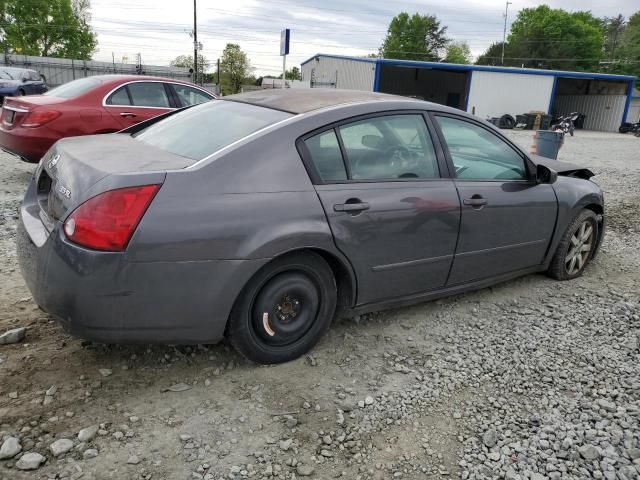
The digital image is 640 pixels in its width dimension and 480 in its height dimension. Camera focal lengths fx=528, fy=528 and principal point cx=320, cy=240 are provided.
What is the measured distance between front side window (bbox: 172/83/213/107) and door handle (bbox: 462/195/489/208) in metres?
5.92

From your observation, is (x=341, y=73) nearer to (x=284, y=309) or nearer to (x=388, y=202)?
(x=388, y=202)

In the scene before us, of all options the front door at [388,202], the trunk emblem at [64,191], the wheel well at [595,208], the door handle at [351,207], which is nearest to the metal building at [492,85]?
the wheel well at [595,208]

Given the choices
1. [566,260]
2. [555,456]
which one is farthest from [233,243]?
[566,260]

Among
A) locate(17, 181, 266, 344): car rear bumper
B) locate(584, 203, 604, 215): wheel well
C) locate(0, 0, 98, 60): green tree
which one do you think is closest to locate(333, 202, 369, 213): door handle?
locate(17, 181, 266, 344): car rear bumper

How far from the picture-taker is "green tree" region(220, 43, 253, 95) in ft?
208

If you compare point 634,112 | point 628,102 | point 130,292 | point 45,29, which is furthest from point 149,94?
point 45,29

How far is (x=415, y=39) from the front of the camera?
94.5 meters

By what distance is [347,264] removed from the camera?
3.09 metres

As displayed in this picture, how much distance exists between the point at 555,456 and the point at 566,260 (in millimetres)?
2550

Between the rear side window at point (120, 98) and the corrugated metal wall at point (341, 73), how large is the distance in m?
26.6

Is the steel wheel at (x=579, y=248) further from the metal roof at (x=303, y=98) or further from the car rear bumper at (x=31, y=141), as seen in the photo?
the car rear bumper at (x=31, y=141)

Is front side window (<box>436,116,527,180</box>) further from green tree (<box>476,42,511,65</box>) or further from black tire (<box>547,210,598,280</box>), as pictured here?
green tree (<box>476,42,511,65</box>)

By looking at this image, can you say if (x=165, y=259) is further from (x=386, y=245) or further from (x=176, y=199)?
(x=386, y=245)

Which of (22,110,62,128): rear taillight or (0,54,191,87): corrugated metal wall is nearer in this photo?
(22,110,62,128): rear taillight
